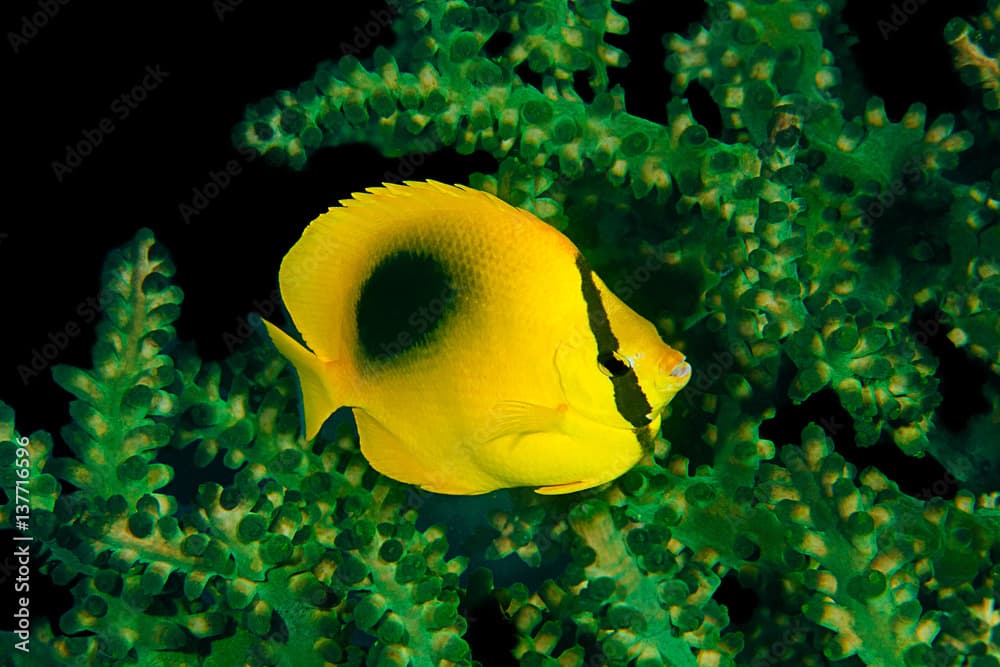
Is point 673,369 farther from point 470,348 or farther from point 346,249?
point 346,249

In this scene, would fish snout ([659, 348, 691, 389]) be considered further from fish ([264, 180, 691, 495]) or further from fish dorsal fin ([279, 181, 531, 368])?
fish dorsal fin ([279, 181, 531, 368])

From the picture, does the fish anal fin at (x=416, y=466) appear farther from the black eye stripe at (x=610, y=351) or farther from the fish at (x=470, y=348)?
the black eye stripe at (x=610, y=351)

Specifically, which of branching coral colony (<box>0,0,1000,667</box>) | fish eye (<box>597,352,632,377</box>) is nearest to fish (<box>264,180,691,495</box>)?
fish eye (<box>597,352,632,377</box>)

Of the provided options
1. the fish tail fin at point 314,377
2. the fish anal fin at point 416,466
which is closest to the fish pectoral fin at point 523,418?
the fish anal fin at point 416,466

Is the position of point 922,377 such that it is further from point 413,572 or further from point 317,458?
Result: point 317,458

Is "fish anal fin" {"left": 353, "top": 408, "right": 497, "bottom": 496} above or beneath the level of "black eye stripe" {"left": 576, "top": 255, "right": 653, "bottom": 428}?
beneath

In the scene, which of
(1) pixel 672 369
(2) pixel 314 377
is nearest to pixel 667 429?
(1) pixel 672 369

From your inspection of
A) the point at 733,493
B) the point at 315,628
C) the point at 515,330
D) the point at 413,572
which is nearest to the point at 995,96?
the point at 733,493
